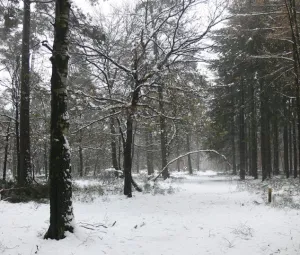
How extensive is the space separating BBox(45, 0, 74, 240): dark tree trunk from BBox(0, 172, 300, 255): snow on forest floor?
433 millimetres

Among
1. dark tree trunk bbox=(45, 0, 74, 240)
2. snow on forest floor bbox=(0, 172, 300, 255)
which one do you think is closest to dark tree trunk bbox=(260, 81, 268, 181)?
snow on forest floor bbox=(0, 172, 300, 255)

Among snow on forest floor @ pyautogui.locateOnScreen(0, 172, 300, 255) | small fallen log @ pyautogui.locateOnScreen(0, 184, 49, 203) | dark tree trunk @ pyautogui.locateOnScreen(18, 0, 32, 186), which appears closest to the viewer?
snow on forest floor @ pyautogui.locateOnScreen(0, 172, 300, 255)

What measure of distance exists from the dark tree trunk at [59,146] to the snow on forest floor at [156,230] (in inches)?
17.1

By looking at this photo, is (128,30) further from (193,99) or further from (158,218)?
(158,218)

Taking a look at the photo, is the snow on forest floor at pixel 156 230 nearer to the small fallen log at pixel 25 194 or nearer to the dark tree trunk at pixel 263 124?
the small fallen log at pixel 25 194

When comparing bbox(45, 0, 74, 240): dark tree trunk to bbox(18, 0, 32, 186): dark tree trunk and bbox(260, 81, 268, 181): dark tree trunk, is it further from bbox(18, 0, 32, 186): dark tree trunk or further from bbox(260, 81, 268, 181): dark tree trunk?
bbox(260, 81, 268, 181): dark tree trunk

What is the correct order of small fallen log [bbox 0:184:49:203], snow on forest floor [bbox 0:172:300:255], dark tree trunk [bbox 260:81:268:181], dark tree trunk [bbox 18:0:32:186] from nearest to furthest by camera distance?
snow on forest floor [bbox 0:172:300:255], small fallen log [bbox 0:184:49:203], dark tree trunk [bbox 18:0:32:186], dark tree trunk [bbox 260:81:268:181]

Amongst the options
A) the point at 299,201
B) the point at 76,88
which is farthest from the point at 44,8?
the point at 299,201

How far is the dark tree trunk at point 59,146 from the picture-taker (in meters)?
6.98

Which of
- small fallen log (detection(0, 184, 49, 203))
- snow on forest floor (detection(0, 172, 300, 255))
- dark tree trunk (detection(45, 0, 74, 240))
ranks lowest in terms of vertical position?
snow on forest floor (detection(0, 172, 300, 255))

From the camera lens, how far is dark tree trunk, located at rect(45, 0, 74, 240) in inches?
275

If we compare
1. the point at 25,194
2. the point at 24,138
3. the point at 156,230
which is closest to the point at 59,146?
the point at 156,230

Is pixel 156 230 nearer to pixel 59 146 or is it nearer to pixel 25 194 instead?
pixel 59 146

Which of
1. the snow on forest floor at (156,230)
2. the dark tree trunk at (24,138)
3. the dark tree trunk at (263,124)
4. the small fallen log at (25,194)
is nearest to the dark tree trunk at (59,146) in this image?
the snow on forest floor at (156,230)
